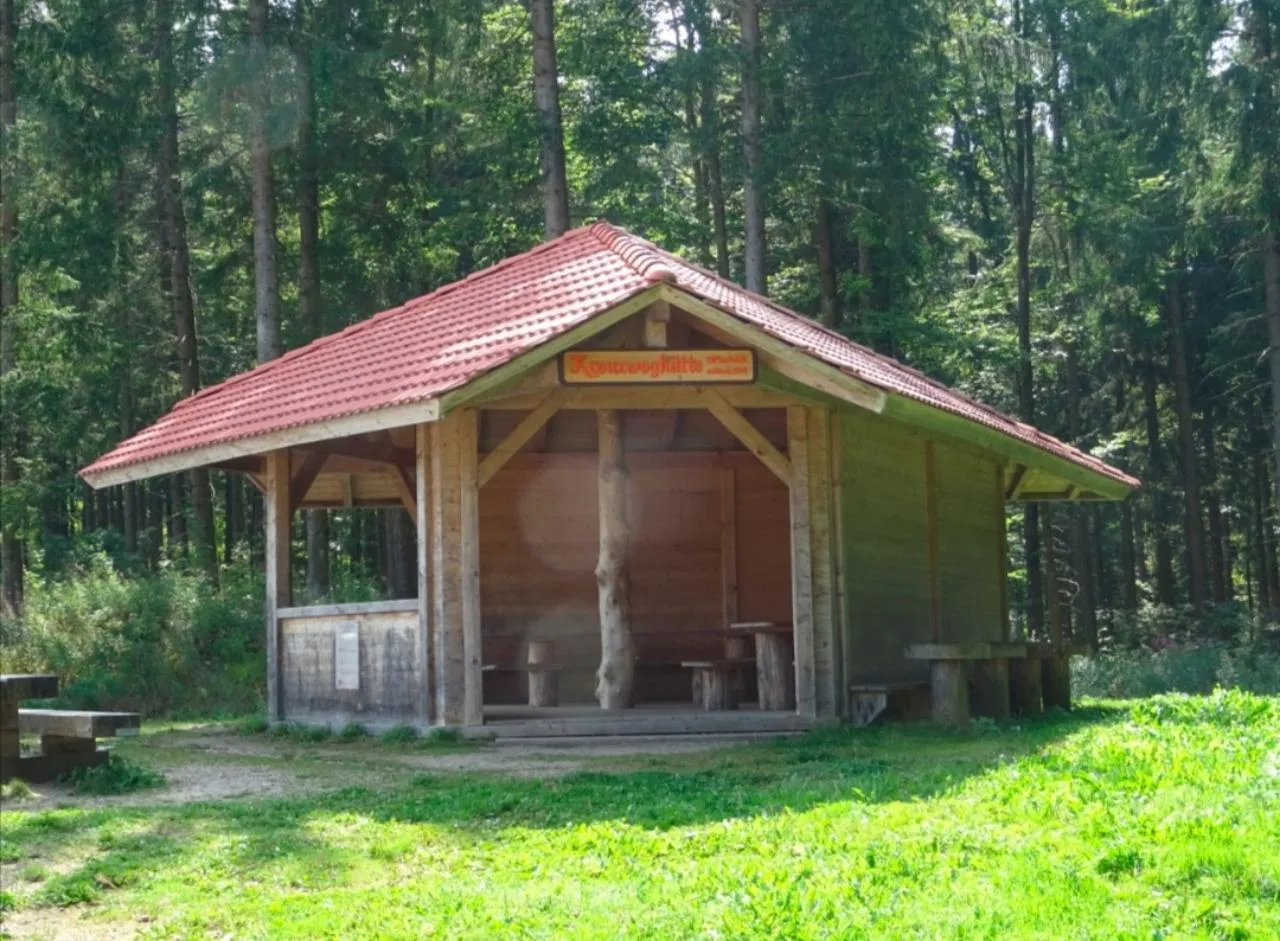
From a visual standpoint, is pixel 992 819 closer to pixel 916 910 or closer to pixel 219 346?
pixel 916 910

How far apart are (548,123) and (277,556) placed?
11122mm

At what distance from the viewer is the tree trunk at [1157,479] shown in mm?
37469

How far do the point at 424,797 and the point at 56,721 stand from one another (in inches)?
106

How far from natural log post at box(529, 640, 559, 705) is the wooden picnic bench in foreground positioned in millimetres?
6140

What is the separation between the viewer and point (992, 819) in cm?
784

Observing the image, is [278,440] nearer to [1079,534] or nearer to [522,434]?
[522,434]

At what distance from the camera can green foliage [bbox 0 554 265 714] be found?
2016 centimetres

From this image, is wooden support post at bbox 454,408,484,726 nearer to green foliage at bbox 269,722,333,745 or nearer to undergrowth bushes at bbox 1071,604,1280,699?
green foliage at bbox 269,722,333,745

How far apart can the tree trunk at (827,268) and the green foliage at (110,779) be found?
2059 cm

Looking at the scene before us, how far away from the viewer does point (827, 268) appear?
31.0m

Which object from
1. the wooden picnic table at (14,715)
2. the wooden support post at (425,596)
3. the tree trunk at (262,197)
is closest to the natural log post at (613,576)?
the wooden support post at (425,596)

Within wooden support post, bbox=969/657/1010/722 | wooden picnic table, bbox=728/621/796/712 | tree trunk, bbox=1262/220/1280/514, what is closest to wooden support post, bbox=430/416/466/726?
wooden picnic table, bbox=728/621/796/712

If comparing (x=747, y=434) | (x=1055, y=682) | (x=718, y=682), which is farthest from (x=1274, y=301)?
(x=747, y=434)

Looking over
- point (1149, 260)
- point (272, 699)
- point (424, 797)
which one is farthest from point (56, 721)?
point (1149, 260)
